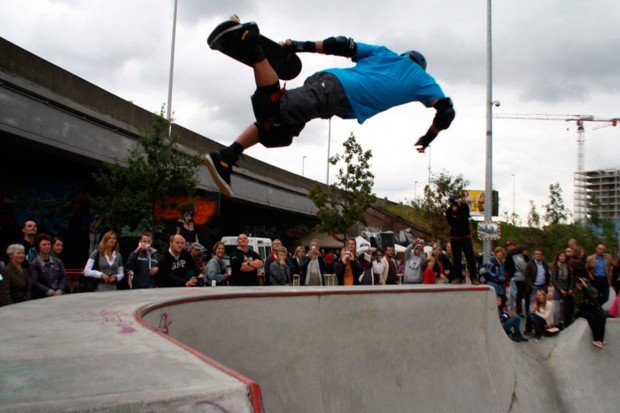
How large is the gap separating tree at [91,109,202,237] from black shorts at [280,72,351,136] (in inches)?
352

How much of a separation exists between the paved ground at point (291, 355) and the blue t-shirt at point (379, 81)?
1.72 meters

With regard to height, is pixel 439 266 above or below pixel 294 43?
below

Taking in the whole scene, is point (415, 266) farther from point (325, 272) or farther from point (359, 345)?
point (359, 345)

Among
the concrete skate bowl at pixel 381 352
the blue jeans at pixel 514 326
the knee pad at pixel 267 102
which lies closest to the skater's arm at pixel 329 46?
the knee pad at pixel 267 102

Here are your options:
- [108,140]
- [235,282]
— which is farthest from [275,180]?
[235,282]

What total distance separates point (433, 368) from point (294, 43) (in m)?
3.61

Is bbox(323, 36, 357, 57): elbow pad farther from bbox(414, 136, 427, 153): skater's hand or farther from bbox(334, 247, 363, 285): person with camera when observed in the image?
bbox(334, 247, 363, 285): person with camera

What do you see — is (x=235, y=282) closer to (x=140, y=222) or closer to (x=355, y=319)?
(x=355, y=319)

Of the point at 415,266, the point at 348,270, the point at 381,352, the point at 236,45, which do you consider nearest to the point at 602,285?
the point at 415,266

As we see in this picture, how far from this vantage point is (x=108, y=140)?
1459cm

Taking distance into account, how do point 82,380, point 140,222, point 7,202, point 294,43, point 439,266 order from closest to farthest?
point 82,380 < point 294,43 < point 439,266 < point 140,222 < point 7,202

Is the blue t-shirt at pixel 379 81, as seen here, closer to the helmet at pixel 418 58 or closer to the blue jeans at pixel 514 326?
the helmet at pixel 418 58

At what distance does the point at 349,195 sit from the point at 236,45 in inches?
811

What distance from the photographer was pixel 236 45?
393 centimetres
